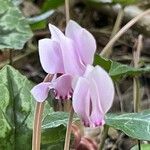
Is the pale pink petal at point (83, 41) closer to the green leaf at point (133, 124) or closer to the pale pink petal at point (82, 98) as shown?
the pale pink petal at point (82, 98)

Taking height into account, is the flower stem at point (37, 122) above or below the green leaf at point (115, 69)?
below

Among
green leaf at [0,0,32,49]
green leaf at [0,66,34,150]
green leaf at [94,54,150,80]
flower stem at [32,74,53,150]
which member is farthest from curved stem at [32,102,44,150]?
green leaf at [0,0,32,49]

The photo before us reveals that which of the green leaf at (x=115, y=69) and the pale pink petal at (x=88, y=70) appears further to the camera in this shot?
the green leaf at (x=115, y=69)

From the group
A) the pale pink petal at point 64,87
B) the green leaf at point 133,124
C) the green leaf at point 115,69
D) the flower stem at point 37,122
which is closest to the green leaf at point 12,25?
the green leaf at point 115,69

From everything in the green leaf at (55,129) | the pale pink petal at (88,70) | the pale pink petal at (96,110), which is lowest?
the green leaf at (55,129)

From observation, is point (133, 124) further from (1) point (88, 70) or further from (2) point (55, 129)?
(1) point (88, 70)

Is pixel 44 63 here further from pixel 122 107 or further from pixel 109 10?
pixel 109 10

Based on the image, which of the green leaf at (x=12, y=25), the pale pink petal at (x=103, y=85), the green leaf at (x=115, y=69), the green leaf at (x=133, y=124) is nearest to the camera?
the pale pink petal at (x=103, y=85)
